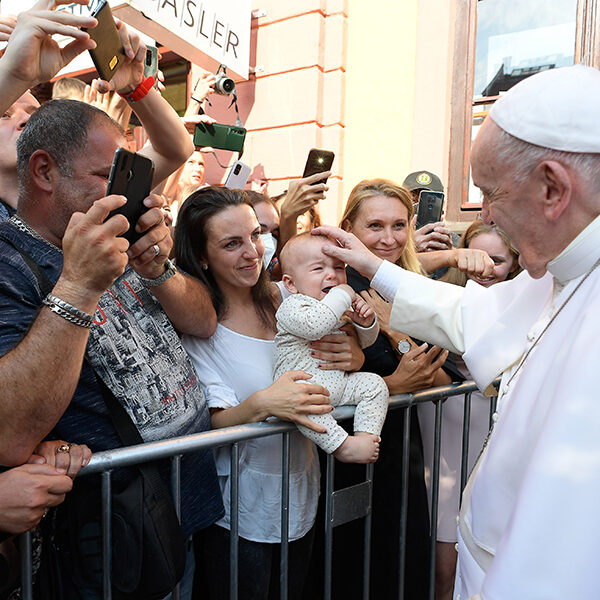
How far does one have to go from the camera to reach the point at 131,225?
5.35 ft

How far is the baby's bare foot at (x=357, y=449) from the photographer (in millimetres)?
1970

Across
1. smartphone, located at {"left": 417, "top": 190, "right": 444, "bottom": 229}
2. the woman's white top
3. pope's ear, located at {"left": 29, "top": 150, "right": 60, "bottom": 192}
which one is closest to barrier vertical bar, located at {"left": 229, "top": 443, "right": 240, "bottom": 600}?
the woman's white top

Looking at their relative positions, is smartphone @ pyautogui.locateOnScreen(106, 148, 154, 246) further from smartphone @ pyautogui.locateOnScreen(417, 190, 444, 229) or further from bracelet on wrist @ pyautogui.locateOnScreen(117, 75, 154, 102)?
smartphone @ pyautogui.locateOnScreen(417, 190, 444, 229)

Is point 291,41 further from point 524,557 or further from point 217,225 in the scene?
point 524,557

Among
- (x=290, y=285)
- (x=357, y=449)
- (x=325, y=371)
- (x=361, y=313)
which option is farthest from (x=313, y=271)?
(x=357, y=449)

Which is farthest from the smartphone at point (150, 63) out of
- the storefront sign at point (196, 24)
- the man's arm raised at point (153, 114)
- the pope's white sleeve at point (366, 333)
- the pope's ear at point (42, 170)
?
the storefront sign at point (196, 24)

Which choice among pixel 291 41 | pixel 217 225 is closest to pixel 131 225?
pixel 217 225

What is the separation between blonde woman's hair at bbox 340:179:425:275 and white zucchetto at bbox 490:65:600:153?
4.24ft

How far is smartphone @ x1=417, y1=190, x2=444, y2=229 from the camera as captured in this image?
345 cm

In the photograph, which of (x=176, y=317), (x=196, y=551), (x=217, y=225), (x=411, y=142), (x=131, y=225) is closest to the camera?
(x=131, y=225)

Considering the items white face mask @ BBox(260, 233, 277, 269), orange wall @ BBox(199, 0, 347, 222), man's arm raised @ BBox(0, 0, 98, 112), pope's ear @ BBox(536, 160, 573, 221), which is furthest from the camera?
orange wall @ BBox(199, 0, 347, 222)

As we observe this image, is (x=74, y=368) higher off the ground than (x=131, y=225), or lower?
lower

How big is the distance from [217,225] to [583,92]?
136cm

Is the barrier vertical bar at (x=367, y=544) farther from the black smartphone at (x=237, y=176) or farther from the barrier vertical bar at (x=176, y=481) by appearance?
the black smartphone at (x=237, y=176)
